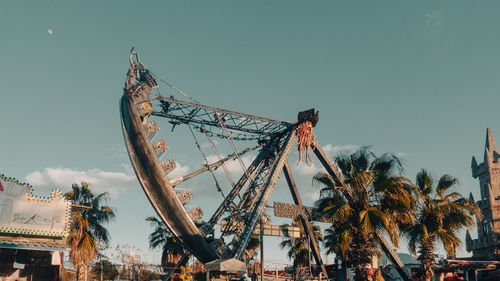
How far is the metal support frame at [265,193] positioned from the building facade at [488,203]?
52230 millimetres

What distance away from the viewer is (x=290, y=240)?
44.4 metres

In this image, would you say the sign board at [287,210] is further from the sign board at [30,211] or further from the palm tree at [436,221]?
the sign board at [30,211]

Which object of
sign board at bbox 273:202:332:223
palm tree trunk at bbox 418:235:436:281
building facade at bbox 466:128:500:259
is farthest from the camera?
building facade at bbox 466:128:500:259

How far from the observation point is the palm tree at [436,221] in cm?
2459

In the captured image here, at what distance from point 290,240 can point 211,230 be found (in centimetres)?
1321

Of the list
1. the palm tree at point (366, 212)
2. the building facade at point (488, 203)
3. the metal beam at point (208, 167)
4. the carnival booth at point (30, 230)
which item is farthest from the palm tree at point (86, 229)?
the building facade at point (488, 203)

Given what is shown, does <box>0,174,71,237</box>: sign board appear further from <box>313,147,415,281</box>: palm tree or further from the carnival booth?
<box>313,147,415,281</box>: palm tree

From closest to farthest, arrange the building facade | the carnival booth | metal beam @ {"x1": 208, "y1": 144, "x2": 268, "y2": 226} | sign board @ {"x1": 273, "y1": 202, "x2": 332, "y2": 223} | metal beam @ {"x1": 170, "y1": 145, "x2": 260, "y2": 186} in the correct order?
the carnival booth → metal beam @ {"x1": 170, "y1": 145, "x2": 260, "y2": 186} → sign board @ {"x1": 273, "y1": 202, "x2": 332, "y2": 223} → metal beam @ {"x1": 208, "y1": 144, "x2": 268, "y2": 226} → the building facade

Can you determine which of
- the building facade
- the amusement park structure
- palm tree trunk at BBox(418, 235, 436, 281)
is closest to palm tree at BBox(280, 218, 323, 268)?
the amusement park structure

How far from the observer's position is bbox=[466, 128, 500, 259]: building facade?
74.8 m

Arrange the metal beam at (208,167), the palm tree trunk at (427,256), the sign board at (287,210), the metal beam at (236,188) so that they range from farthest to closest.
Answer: the metal beam at (236,188), the sign board at (287,210), the metal beam at (208,167), the palm tree trunk at (427,256)

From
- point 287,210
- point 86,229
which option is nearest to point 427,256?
point 287,210

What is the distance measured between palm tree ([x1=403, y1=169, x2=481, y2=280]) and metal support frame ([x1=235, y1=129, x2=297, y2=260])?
38.4 ft

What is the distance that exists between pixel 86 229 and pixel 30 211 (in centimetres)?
403
